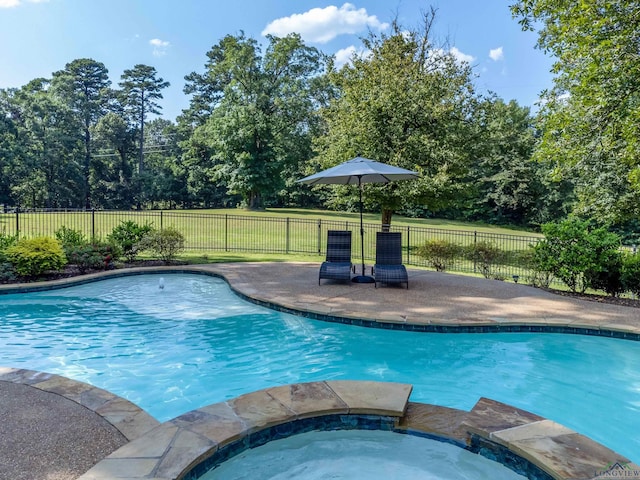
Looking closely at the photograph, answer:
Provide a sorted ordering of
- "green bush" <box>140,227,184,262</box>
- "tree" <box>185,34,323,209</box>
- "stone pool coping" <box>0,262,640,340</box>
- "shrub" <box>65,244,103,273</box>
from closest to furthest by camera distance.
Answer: "stone pool coping" <box>0,262,640,340</box>
"shrub" <box>65,244,103,273</box>
"green bush" <box>140,227,184,262</box>
"tree" <box>185,34,323,209</box>

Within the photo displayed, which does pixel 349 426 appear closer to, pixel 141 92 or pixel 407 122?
pixel 407 122

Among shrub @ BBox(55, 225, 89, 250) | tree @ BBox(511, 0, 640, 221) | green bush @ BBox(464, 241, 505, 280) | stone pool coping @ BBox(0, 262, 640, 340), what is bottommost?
stone pool coping @ BBox(0, 262, 640, 340)

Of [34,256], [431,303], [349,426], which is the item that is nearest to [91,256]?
[34,256]

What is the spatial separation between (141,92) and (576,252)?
42545 mm

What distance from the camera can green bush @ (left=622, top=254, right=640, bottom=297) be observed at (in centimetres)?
737

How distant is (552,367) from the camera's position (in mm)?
4836

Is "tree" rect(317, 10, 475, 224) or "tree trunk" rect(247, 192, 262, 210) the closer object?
"tree" rect(317, 10, 475, 224)

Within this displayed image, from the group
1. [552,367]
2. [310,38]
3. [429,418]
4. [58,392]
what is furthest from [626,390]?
[310,38]

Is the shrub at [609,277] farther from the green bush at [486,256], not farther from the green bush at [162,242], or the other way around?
the green bush at [162,242]

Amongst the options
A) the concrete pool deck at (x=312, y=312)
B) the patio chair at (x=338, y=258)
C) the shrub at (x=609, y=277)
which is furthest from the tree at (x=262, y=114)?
the shrub at (x=609, y=277)

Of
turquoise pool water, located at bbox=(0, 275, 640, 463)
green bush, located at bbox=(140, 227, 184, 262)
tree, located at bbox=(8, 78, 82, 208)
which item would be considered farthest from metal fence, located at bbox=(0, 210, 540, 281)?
tree, located at bbox=(8, 78, 82, 208)

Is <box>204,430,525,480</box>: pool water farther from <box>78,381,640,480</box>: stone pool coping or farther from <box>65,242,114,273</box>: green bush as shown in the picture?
<box>65,242,114,273</box>: green bush

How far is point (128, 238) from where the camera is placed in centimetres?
1020

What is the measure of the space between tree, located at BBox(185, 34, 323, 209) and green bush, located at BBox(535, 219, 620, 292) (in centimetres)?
2314
